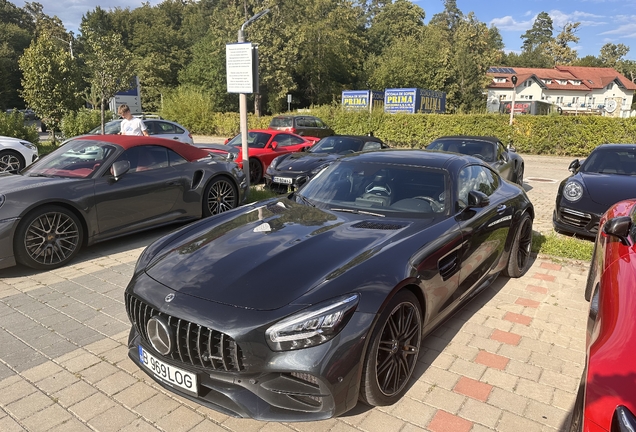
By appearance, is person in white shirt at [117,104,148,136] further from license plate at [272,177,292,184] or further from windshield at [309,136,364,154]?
windshield at [309,136,364,154]

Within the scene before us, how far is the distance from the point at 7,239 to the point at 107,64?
1437cm

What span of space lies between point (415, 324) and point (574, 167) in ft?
20.1

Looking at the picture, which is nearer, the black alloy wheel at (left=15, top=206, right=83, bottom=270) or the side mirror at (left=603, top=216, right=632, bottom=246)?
the side mirror at (left=603, top=216, right=632, bottom=246)

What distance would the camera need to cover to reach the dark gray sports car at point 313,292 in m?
2.27

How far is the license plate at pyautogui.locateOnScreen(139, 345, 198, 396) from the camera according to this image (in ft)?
7.80

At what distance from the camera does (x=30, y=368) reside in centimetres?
318

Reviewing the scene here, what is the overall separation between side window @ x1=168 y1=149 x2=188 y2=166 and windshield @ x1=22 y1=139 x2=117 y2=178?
0.80m

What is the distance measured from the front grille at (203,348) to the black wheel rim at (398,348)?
2.76 feet

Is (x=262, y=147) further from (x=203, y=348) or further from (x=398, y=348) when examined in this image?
(x=203, y=348)

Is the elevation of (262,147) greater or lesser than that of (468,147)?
lesser

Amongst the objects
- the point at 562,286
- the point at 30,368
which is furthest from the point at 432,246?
the point at 30,368

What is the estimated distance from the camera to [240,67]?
28.3 ft

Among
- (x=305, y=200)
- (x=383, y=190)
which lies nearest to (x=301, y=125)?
(x=305, y=200)

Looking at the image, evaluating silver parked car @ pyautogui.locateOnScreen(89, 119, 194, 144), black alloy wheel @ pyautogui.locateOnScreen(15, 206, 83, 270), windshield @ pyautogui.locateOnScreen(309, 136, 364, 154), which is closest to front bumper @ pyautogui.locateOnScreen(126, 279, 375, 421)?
black alloy wheel @ pyautogui.locateOnScreen(15, 206, 83, 270)
